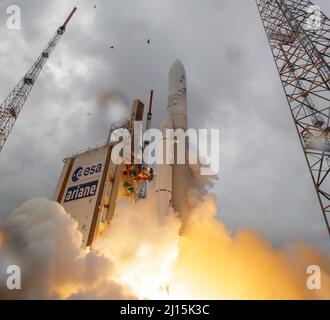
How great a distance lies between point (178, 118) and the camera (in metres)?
22.3

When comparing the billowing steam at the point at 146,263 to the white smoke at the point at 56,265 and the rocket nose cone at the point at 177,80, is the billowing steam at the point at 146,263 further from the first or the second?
the rocket nose cone at the point at 177,80

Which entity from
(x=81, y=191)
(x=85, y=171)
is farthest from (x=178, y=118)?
(x=81, y=191)

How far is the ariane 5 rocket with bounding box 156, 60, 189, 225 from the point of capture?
1892 cm

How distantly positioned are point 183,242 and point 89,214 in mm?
7715

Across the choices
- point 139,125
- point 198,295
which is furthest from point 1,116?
point 198,295

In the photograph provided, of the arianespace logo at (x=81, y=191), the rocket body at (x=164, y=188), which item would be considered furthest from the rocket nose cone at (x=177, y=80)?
the arianespace logo at (x=81, y=191)

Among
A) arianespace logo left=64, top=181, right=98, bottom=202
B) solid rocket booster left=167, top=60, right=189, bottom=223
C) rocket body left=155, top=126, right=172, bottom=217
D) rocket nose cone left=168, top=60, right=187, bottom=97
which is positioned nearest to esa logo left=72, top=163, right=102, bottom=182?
arianespace logo left=64, top=181, right=98, bottom=202

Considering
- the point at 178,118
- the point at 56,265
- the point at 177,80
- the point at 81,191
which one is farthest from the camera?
the point at 177,80

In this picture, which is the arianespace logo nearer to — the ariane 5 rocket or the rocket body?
the rocket body

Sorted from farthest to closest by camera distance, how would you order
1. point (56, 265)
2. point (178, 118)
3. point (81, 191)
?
1. point (81, 191)
2. point (178, 118)
3. point (56, 265)

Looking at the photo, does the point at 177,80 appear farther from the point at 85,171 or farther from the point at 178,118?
the point at 85,171

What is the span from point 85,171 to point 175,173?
8741 millimetres
